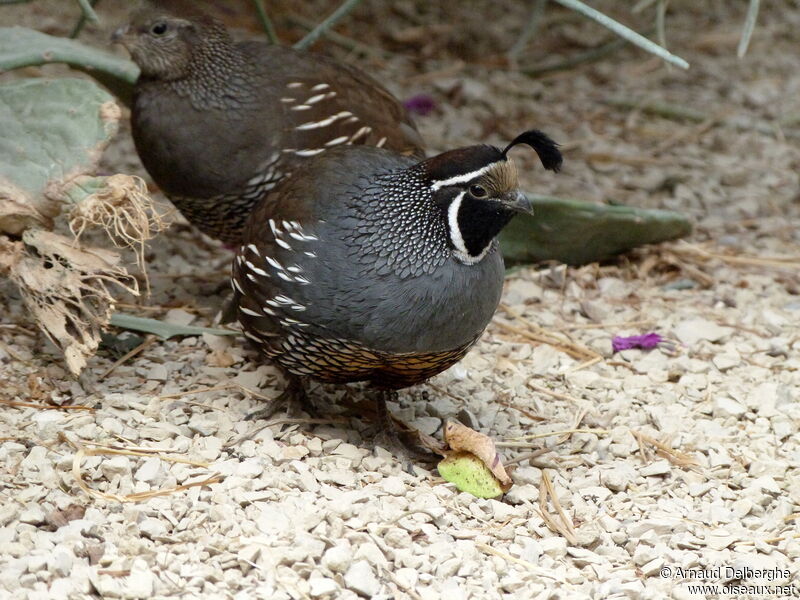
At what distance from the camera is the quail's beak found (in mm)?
3586

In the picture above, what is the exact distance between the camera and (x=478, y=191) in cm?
361

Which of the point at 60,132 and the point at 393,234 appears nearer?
the point at 393,234

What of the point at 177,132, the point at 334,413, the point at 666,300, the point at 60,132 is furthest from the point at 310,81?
the point at 666,300

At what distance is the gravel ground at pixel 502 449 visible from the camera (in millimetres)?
3129

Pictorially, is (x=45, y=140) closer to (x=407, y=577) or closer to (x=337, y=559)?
(x=337, y=559)

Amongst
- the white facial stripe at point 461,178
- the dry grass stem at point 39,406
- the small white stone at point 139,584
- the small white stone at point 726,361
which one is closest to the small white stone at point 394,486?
the small white stone at point 139,584

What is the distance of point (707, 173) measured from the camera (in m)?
6.45

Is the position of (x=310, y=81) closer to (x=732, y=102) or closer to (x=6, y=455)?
(x=6, y=455)

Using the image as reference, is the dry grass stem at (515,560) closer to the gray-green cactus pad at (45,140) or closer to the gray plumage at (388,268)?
the gray plumage at (388,268)

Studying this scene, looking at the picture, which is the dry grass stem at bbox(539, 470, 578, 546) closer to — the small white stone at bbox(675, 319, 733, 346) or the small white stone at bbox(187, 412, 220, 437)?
the small white stone at bbox(187, 412, 220, 437)

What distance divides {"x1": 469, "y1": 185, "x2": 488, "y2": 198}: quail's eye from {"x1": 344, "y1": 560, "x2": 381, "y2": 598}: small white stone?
4.02ft

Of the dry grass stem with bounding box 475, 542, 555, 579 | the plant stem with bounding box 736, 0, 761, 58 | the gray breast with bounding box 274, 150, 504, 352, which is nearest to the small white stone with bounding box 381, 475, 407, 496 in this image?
the dry grass stem with bounding box 475, 542, 555, 579

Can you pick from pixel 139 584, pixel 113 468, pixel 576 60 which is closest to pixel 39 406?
pixel 113 468

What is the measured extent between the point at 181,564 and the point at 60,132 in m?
1.73
